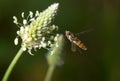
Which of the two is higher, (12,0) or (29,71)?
(12,0)

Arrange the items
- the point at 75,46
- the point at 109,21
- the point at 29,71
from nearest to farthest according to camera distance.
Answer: the point at 75,46
the point at 29,71
the point at 109,21

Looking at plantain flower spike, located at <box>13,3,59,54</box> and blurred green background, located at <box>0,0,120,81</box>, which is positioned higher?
blurred green background, located at <box>0,0,120,81</box>

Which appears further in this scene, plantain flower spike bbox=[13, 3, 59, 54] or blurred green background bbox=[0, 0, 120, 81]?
blurred green background bbox=[0, 0, 120, 81]

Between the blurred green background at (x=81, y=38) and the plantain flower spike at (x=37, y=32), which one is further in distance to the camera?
the blurred green background at (x=81, y=38)

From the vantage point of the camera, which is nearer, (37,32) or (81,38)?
(37,32)

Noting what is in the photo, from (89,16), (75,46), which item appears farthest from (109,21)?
(75,46)

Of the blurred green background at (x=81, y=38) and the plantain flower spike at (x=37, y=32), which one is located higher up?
the blurred green background at (x=81, y=38)

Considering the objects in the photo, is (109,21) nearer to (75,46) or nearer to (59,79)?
(59,79)

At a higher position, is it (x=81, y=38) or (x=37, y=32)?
(x=81, y=38)
